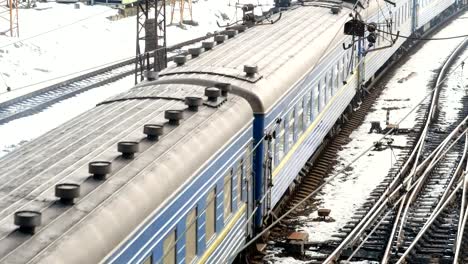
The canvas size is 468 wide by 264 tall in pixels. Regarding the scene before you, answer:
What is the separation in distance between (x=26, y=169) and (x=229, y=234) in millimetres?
4529

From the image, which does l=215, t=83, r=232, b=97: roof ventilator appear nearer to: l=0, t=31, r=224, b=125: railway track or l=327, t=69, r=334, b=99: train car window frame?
l=327, t=69, r=334, b=99: train car window frame

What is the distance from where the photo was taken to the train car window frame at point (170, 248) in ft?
37.0

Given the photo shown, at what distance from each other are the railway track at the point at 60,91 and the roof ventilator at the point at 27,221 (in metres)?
23.9

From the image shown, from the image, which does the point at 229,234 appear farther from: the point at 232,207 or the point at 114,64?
the point at 114,64

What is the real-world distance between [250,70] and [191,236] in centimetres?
528

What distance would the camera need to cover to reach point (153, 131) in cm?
1229

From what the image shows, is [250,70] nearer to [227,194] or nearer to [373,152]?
[227,194]

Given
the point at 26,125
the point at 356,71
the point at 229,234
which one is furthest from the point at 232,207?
the point at 26,125

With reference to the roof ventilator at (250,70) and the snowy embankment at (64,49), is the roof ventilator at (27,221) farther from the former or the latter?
the snowy embankment at (64,49)

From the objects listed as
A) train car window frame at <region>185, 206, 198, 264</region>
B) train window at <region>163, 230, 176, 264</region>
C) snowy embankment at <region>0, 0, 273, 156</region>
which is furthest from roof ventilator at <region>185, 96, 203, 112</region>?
snowy embankment at <region>0, 0, 273, 156</region>

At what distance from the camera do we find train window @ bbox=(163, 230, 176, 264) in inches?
445

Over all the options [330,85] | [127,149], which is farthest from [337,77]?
[127,149]

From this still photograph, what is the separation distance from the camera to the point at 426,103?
1278 inches

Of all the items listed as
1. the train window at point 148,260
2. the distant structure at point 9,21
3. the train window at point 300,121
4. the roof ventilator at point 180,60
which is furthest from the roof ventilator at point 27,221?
the distant structure at point 9,21
